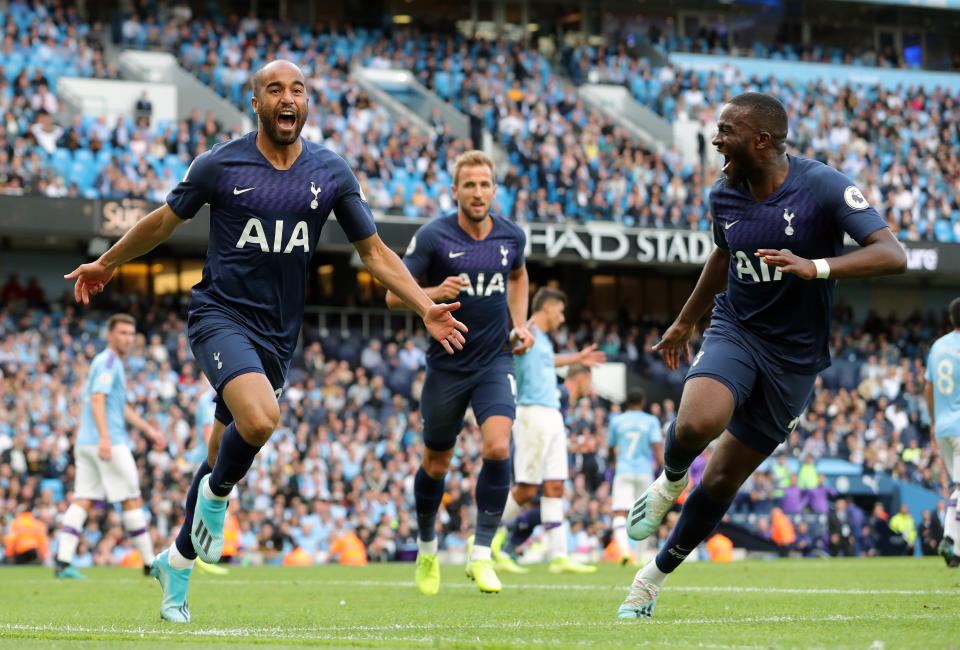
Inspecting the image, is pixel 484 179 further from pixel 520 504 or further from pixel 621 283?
pixel 621 283

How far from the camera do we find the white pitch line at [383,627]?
5648 mm

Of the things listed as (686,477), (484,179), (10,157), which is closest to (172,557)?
(686,477)

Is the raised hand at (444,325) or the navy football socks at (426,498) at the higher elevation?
the raised hand at (444,325)

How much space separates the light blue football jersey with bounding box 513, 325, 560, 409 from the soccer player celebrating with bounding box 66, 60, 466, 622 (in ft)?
19.5

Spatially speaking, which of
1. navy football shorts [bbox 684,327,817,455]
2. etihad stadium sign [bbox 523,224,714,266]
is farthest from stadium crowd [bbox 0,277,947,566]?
navy football shorts [bbox 684,327,817,455]

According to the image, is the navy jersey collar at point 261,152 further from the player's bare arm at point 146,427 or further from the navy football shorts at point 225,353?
the player's bare arm at point 146,427

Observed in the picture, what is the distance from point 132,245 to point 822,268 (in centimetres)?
320

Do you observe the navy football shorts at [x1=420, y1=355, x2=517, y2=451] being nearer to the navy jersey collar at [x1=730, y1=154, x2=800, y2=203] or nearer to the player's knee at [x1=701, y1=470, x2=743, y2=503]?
the player's knee at [x1=701, y1=470, x2=743, y2=503]

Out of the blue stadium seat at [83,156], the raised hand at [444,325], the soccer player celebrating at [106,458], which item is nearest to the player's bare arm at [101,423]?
the soccer player celebrating at [106,458]

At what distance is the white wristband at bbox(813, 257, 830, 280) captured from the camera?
18.3 feet

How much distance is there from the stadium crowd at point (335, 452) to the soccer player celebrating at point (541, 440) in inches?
173

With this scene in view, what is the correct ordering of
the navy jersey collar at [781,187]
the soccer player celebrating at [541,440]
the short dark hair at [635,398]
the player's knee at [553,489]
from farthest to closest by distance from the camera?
the short dark hair at [635,398]
the player's knee at [553,489]
the soccer player celebrating at [541,440]
the navy jersey collar at [781,187]

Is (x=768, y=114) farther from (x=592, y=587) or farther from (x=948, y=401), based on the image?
(x=948, y=401)

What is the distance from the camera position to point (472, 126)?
3002cm
